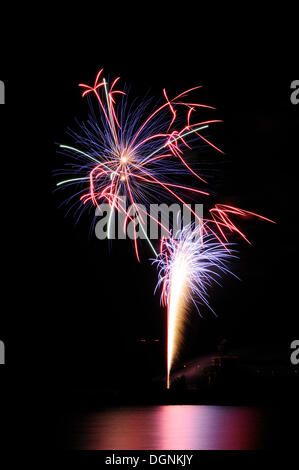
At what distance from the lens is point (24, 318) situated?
35.7m

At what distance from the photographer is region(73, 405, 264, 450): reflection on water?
11680 millimetres

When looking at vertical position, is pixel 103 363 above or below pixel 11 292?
below

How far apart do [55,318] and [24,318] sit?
3875 millimetres

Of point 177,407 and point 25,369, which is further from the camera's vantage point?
point 25,369

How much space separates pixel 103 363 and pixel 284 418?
54.2ft

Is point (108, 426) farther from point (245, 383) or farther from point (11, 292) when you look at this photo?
point (11, 292)

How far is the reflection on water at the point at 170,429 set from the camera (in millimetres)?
11680

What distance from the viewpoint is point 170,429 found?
14250 mm

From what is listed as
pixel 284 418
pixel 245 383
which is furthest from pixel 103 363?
pixel 284 418
